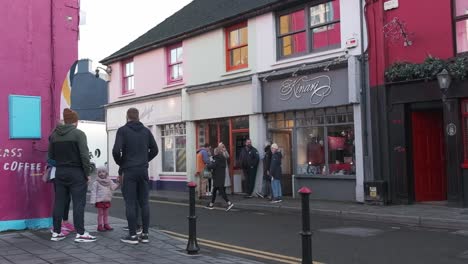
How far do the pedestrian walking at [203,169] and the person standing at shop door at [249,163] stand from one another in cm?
111

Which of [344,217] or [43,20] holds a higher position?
[43,20]

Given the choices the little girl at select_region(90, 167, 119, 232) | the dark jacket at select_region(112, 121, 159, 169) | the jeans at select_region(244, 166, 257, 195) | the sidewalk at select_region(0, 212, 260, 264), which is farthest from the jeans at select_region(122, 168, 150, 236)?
the jeans at select_region(244, 166, 257, 195)

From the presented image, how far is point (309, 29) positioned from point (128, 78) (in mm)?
10560

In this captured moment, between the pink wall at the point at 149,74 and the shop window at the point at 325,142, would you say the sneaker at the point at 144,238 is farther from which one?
the pink wall at the point at 149,74

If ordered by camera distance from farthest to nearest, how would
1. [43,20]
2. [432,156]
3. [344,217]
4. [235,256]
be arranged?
[432,156] < [344,217] < [43,20] < [235,256]

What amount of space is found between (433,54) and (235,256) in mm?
7899

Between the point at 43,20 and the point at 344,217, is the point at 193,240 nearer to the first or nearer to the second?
the point at 43,20

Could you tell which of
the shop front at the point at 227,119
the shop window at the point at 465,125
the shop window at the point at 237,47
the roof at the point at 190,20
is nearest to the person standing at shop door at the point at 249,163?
the shop front at the point at 227,119

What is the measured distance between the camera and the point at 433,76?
1255 cm

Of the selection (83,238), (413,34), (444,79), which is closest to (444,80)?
(444,79)

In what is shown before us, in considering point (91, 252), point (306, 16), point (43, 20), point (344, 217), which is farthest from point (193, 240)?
point (306, 16)

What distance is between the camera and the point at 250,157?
1659cm

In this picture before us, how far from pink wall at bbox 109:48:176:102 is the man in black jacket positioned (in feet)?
42.8

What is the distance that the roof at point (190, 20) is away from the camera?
59.0ft
